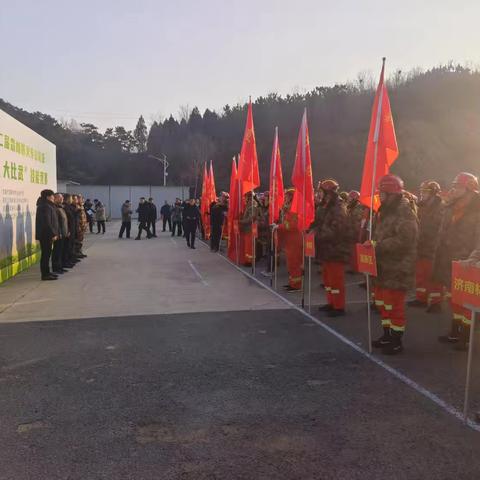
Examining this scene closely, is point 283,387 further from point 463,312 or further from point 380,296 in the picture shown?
point 463,312

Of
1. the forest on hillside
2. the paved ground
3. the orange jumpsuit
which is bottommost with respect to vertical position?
the paved ground

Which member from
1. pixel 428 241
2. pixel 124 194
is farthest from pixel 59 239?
pixel 124 194

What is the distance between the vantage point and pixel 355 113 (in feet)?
261

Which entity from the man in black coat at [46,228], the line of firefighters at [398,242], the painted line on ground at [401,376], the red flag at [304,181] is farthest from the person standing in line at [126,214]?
the painted line on ground at [401,376]

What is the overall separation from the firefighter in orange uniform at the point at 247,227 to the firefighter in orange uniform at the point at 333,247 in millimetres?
5235

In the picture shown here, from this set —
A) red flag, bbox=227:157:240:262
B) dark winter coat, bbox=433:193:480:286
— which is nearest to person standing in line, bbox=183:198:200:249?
red flag, bbox=227:157:240:262

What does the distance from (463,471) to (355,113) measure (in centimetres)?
7995

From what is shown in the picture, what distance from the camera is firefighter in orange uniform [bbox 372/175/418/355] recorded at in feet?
20.8

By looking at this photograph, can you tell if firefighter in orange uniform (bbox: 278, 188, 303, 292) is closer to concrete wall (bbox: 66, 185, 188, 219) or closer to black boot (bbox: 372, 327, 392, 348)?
black boot (bbox: 372, 327, 392, 348)

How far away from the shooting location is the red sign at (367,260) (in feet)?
20.4

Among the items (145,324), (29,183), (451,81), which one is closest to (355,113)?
(451,81)

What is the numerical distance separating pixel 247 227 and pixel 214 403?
10.1m

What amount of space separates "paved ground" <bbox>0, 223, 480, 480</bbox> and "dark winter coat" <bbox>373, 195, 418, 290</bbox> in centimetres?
88

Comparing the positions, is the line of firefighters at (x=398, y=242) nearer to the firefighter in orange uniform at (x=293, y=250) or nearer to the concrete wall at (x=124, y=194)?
the firefighter in orange uniform at (x=293, y=250)
